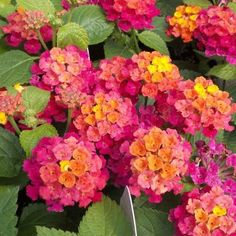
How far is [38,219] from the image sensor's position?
3.83ft

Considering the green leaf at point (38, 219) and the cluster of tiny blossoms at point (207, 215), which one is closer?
the cluster of tiny blossoms at point (207, 215)

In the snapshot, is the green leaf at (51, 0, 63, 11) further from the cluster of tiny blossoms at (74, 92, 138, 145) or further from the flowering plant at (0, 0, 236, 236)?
the cluster of tiny blossoms at (74, 92, 138, 145)

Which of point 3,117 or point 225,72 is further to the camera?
point 225,72

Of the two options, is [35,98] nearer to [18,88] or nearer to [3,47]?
[18,88]

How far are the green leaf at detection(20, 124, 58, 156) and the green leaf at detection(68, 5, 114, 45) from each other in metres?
0.44

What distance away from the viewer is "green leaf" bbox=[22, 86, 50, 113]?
1.17 metres

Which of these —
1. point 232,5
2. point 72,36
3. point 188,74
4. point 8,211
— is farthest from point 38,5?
point 8,211

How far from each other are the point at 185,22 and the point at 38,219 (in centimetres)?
72

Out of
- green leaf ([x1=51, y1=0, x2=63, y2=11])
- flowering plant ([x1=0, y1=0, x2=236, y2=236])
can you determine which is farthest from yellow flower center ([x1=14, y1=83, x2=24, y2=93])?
green leaf ([x1=51, y1=0, x2=63, y2=11])

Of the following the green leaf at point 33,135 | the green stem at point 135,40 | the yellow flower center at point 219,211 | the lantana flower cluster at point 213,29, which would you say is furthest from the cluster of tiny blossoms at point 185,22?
the yellow flower center at point 219,211

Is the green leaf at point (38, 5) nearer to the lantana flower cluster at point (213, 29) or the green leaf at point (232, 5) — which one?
the lantana flower cluster at point (213, 29)

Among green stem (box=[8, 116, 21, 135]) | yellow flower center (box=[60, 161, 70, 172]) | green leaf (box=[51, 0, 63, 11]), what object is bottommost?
green leaf (box=[51, 0, 63, 11])

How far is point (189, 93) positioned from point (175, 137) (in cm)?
15

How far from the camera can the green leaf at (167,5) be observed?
1.76 m
